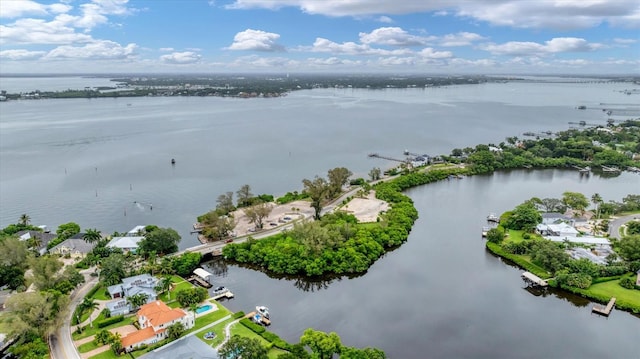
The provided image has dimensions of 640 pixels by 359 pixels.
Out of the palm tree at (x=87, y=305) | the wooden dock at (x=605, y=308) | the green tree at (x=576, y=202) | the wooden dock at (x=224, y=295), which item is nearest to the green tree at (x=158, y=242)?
the wooden dock at (x=224, y=295)

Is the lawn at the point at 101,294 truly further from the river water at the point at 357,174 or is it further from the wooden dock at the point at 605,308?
the wooden dock at the point at 605,308

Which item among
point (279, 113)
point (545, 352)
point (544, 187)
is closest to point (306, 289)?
point (545, 352)

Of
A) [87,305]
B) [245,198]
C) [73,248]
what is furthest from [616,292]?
[73,248]

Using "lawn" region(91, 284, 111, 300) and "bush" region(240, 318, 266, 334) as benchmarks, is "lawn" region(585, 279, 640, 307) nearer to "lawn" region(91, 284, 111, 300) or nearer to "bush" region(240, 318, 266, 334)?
"bush" region(240, 318, 266, 334)

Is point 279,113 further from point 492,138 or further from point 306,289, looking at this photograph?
point 306,289

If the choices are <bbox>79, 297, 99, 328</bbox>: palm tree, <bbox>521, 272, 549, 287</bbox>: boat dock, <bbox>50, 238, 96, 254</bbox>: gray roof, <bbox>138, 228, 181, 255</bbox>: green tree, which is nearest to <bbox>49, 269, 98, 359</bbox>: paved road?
<bbox>79, 297, 99, 328</bbox>: palm tree

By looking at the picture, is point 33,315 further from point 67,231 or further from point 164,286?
point 67,231
